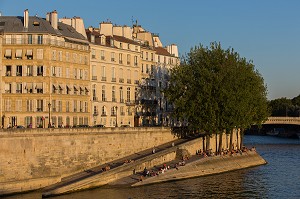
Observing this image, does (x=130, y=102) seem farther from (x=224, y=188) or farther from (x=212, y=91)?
(x=224, y=188)

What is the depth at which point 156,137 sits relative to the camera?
96.6 metres

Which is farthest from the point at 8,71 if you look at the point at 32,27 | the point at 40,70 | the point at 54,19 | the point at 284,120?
the point at 284,120

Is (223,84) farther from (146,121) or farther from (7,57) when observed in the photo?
(7,57)

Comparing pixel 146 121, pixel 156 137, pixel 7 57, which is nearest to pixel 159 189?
pixel 156 137

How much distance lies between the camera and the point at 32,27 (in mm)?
90562

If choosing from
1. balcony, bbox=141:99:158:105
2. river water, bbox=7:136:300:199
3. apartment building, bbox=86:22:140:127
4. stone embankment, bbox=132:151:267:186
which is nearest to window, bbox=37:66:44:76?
apartment building, bbox=86:22:140:127

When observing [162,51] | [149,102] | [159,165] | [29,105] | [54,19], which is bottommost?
[159,165]

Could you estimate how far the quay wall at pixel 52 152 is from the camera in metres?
70.9

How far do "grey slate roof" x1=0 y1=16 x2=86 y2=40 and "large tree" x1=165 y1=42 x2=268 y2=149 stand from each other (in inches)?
677

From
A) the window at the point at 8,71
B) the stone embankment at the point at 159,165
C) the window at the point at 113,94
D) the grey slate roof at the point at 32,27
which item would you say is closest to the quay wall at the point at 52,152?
the stone embankment at the point at 159,165

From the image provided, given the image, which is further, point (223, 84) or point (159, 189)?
point (223, 84)

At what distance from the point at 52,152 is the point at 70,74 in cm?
1921

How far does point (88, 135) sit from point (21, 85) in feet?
43.2

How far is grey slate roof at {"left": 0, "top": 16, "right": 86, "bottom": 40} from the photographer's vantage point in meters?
90.0
